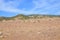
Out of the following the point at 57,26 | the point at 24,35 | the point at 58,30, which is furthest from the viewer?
the point at 57,26

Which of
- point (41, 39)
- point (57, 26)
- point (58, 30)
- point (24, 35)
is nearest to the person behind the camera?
point (41, 39)

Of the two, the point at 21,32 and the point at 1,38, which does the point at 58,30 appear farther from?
the point at 1,38

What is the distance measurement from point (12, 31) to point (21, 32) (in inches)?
29.9

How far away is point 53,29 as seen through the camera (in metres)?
11.5

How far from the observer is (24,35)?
10531 millimetres

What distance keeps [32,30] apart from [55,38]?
2.04 metres

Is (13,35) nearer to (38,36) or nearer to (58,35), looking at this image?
(38,36)

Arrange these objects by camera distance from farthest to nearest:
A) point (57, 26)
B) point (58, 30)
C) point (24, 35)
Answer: point (57, 26) → point (58, 30) → point (24, 35)

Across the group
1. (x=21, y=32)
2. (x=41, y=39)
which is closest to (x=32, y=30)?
(x=21, y=32)

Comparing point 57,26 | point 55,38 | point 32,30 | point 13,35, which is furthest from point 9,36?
point 57,26

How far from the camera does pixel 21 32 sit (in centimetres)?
1113

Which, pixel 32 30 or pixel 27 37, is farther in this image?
pixel 32 30

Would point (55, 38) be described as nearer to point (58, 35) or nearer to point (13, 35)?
point (58, 35)

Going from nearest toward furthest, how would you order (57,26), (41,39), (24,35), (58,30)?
(41,39) → (24,35) → (58,30) → (57,26)
